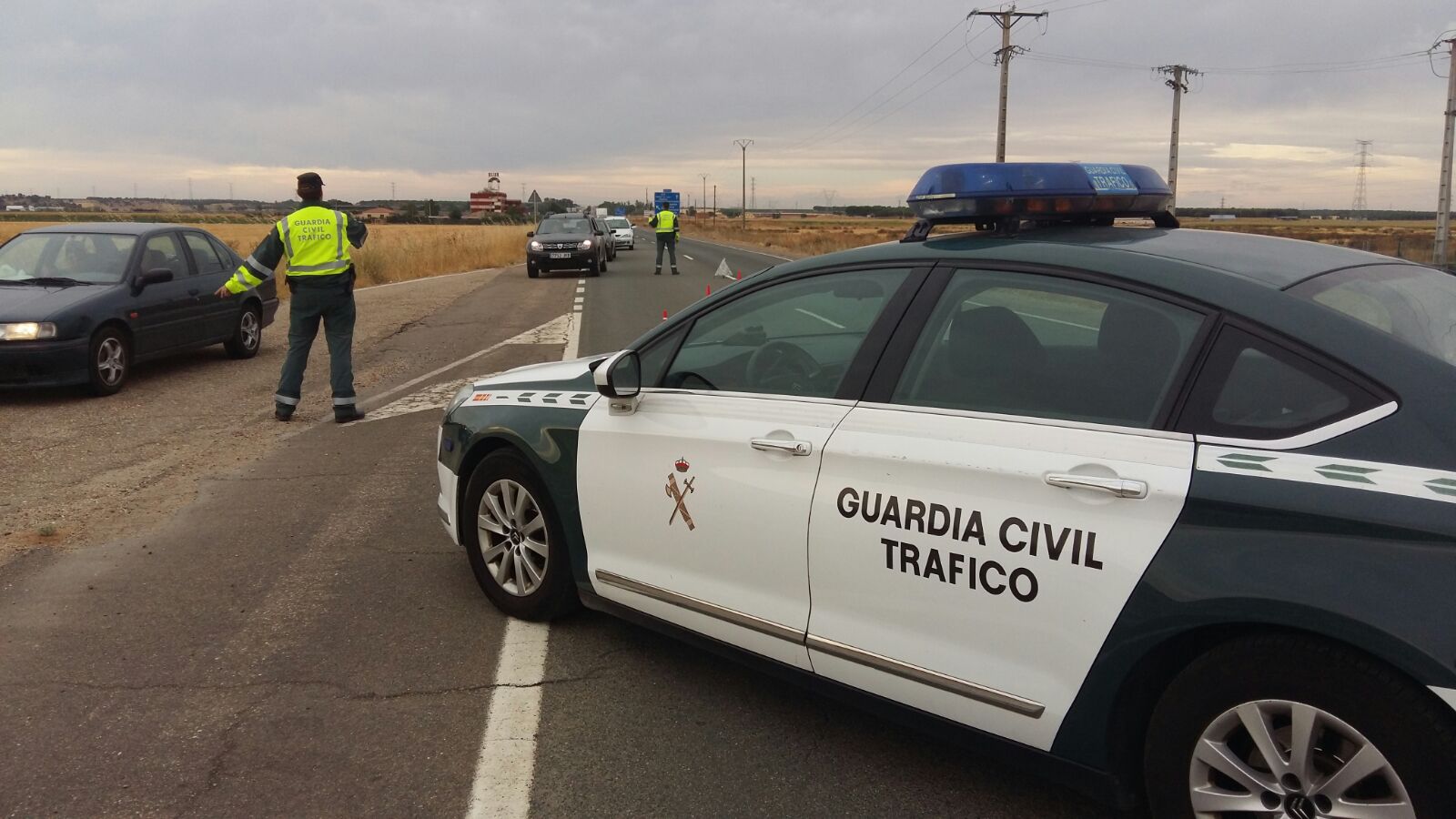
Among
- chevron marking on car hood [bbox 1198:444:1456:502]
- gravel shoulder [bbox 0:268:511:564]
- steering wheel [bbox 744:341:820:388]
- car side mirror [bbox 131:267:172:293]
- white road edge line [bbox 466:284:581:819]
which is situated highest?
car side mirror [bbox 131:267:172:293]

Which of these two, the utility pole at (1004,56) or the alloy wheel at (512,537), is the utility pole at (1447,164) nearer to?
the utility pole at (1004,56)

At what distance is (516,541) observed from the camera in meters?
4.31

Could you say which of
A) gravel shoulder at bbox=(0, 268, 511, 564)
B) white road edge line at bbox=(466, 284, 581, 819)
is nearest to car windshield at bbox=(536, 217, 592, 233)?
gravel shoulder at bbox=(0, 268, 511, 564)

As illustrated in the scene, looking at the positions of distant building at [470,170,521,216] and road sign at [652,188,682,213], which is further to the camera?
distant building at [470,170,521,216]

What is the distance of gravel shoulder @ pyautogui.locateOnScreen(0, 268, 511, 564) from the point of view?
600 cm

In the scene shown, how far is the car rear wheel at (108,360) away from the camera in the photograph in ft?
30.5

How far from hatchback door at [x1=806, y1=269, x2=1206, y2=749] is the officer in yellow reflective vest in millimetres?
6446

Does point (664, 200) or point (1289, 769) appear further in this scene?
point (664, 200)

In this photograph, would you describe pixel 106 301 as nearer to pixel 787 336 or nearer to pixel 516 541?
pixel 516 541

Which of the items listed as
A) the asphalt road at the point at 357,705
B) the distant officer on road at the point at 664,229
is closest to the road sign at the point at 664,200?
the distant officer on road at the point at 664,229

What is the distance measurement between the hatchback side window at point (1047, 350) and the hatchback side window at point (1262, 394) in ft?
0.31

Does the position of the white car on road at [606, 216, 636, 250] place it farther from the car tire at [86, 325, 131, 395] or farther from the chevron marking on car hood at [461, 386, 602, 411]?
the chevron marking on car hood at [461, 386, 602, 411]

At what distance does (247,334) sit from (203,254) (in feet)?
3.62

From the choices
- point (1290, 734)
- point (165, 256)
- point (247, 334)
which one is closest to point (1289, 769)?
point (1290, 734)
